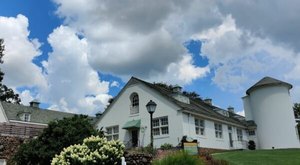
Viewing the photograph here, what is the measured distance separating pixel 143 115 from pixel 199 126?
504cm

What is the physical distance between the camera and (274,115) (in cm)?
3394

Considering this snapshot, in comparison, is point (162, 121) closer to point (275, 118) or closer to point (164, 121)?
point (164, 121)

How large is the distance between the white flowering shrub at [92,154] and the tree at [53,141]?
2339mm

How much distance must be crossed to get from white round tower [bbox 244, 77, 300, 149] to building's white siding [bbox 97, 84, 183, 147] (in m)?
13.1

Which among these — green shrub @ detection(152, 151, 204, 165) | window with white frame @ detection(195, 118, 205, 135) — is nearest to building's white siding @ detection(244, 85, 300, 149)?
window with white frame @ detection(195, 118, 205, 135)

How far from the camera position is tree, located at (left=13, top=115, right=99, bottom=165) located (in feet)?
48.4

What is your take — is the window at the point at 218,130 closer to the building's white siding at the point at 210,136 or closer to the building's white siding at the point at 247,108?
the building's white siding at the point at 210,136

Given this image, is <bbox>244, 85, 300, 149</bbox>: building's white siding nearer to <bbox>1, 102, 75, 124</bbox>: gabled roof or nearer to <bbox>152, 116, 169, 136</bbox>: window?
<bbox>152, 116, 169, 136</bbox>: window

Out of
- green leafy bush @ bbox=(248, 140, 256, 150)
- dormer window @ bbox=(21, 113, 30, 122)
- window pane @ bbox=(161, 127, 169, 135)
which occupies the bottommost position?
green leafy bush @ bbox=(248, 140, 256, 150)

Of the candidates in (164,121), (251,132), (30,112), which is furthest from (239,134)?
(30,112)

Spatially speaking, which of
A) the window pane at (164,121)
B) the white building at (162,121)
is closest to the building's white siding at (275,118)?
the white building at (162,121)

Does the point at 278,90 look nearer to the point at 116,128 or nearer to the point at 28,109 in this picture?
the point at 116,128

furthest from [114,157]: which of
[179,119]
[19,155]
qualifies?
[179,119]

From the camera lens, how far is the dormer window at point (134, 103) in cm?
2974
